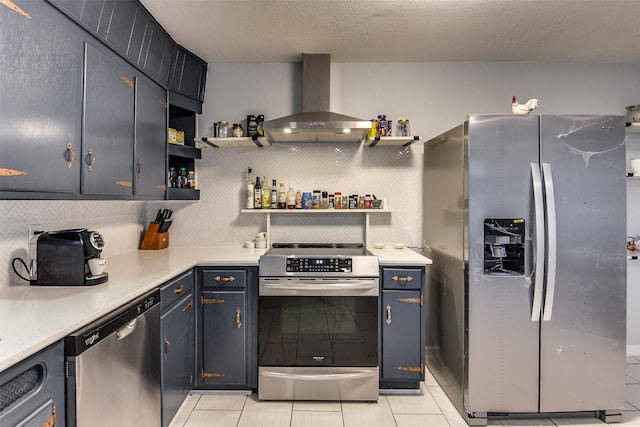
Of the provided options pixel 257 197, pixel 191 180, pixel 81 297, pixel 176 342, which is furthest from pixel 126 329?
pixel 191 180

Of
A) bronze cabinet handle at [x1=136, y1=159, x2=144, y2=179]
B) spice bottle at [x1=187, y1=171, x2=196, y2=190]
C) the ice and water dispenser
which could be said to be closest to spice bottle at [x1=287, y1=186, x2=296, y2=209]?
spice bottle at [x1=187, y1=171, x2=196, y2=190]

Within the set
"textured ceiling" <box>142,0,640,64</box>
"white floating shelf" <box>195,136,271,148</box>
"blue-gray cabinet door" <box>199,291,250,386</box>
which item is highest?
"textured ceiling" <box>142,0,640,64</box>

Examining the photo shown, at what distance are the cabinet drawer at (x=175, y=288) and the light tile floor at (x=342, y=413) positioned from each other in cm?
75

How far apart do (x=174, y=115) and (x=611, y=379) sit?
353 cm

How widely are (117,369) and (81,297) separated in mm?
338

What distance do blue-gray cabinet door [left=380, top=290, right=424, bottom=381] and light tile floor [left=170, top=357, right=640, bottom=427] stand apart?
0.20 meters

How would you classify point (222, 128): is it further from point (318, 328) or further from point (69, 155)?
point (318, 328)

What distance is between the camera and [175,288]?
220cm

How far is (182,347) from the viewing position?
2.31m

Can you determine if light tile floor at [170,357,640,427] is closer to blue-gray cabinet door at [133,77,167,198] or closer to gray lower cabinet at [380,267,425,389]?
gray lower cabinet at [380,267,425,389]

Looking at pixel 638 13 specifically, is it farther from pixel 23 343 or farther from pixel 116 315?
pixel 23 343

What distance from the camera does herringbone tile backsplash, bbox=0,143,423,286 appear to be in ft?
10.5

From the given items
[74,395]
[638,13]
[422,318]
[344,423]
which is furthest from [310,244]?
[638,13]

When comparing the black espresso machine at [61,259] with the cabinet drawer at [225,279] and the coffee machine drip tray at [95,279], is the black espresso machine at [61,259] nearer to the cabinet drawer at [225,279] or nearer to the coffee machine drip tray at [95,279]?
the coffee machine drip tray at [95,279]
